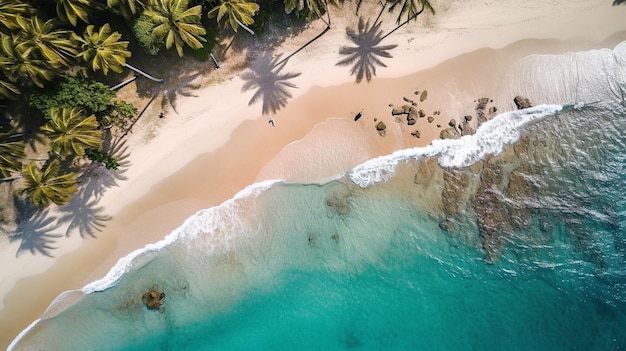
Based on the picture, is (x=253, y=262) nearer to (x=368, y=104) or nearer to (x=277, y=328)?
(x=277, y=328)

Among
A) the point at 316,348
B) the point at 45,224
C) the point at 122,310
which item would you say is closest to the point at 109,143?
the point at 45,224

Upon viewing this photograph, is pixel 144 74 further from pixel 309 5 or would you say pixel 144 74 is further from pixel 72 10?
pixel 309 5

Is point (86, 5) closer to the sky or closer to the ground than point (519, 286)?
closer to the sky

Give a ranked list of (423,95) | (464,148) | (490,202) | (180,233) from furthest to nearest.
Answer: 1. (490,202)
2. (464,148)
3. (423,95)
4. (180,233)

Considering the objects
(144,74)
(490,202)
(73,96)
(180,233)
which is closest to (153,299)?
(180,233)

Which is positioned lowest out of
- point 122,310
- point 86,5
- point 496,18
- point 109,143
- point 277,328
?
point 277,328

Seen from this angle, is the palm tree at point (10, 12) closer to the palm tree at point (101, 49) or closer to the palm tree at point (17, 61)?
the palm tree at point (17, 61)
